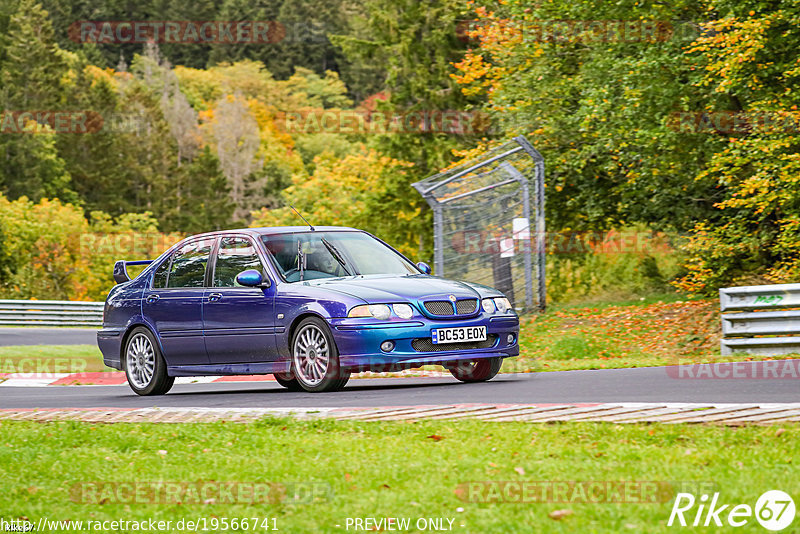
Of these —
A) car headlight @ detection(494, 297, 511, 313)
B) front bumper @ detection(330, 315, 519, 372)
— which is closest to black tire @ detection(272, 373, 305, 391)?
front bumper @ detection(330, 315, 519, 372)

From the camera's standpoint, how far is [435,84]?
160 feet

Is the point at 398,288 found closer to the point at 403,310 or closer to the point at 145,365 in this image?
the point at 403,310

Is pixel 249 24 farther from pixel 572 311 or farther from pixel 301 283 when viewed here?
pixel 301 283

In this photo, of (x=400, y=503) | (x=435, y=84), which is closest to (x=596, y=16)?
(x=400, y=503)

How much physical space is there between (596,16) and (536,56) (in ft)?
10.1

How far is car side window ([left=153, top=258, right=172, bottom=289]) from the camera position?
13.2 meters

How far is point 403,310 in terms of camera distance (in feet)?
37.0

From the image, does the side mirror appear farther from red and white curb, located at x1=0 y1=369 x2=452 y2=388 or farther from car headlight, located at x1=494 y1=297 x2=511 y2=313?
red and white curb, located at x1=0 y1=369 x2=452 y2=388
